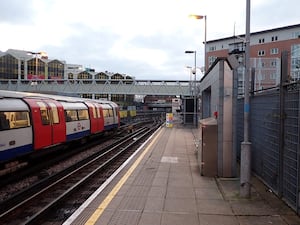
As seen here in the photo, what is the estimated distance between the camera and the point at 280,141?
7.52 meters

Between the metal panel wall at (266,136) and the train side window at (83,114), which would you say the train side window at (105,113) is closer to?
Answer: the train side window at (83,114)

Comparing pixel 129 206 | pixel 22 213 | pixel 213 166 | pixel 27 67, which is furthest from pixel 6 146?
pixel 27 67

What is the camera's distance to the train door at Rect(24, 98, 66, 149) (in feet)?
42.5

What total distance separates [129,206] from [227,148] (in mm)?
4168

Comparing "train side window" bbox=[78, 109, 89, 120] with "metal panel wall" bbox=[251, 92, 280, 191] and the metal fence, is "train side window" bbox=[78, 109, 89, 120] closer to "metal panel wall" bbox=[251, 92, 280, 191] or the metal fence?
"metal panel wall" bbox=[251, 92, 280, 191]

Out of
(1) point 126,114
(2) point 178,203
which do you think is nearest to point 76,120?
(2) point 178,203

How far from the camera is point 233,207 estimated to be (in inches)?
276

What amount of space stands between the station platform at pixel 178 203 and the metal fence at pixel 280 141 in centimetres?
31

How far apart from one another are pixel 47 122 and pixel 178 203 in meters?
8.20

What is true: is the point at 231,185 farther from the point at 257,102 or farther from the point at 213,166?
the point at 257,102

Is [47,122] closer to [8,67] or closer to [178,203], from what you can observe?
[178,203]

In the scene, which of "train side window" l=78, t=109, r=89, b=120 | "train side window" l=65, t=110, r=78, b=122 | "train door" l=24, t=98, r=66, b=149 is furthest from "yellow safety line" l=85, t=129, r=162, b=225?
"train side window" l=78, t=109, r=89, b=120

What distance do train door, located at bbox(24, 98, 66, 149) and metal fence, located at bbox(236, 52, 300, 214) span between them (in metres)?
7.50

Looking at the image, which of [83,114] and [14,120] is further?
[83,114]
